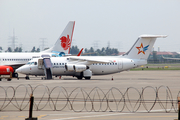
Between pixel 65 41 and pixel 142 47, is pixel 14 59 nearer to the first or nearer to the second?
pixel 65 41

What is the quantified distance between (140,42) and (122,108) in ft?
103

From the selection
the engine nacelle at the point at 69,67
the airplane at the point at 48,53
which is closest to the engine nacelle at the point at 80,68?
the engine nacelle at the point at 69,67

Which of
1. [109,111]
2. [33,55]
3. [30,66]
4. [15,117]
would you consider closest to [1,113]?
[15,117]

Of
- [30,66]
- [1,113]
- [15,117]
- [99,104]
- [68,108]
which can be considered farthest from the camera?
→ [30,66]

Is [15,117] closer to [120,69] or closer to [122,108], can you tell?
[122,108]

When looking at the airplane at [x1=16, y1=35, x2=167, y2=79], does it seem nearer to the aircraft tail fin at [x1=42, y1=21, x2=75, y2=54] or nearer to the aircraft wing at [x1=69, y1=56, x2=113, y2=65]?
the aircraft wing at [x1=69, y1=56, x2=113, y2=65]

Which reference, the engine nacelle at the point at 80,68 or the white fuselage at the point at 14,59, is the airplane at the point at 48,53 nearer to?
the white fuselage at the point at 14,59

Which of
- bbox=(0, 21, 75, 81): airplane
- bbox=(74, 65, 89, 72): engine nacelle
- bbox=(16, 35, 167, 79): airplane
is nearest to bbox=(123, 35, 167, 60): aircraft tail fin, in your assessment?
bbox=(16, 35, 167, 79): airplane

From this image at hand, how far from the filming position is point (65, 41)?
61.0 metres

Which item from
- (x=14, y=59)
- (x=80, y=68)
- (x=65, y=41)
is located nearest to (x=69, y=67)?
(x=80, y=68)

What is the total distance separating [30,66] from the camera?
148 ft

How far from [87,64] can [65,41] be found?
16.4 metres

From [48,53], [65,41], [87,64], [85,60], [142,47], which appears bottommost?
[87,64]

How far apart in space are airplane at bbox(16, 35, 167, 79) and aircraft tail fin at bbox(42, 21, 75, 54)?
532 inches
